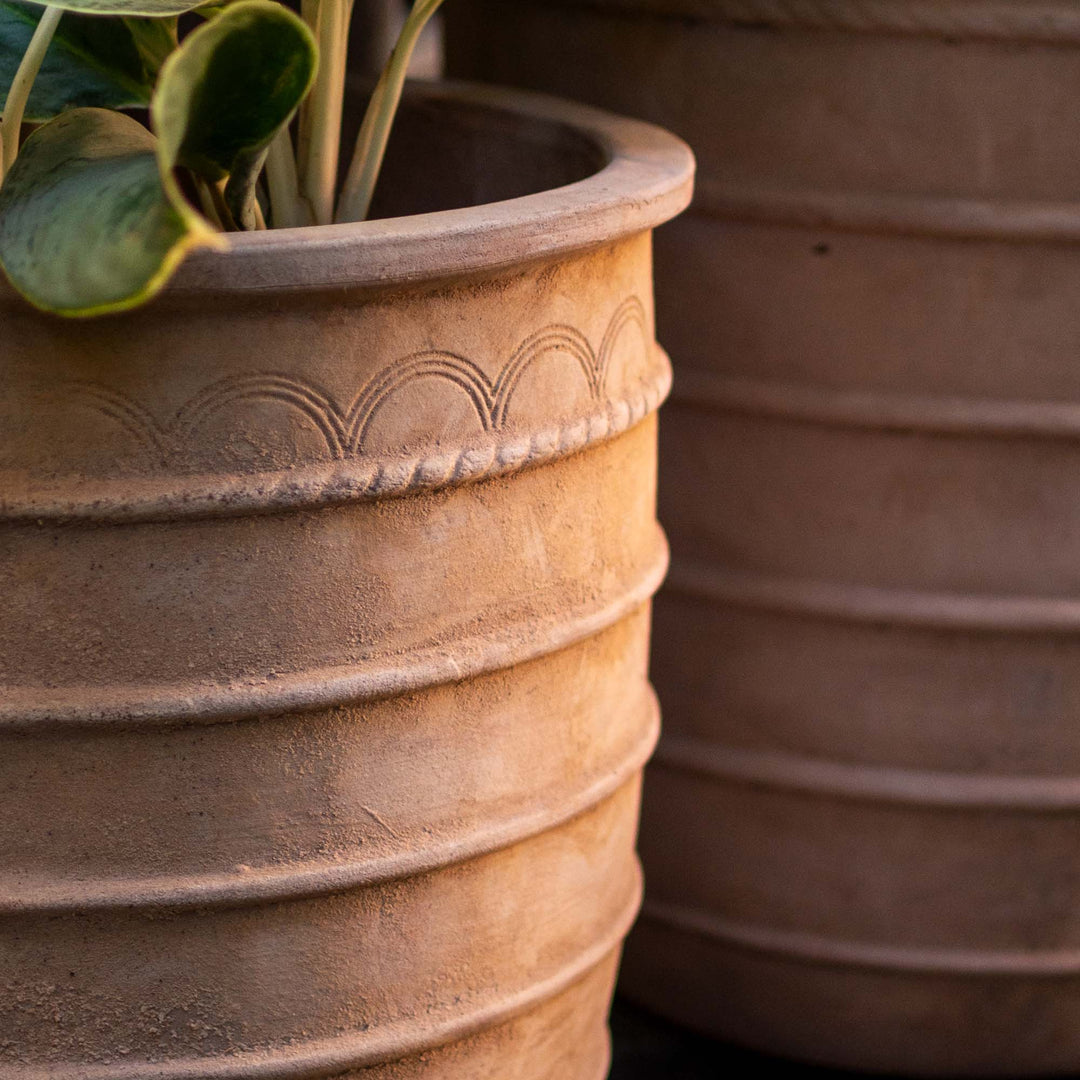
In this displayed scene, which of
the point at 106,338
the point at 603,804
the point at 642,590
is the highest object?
the point at 106,338

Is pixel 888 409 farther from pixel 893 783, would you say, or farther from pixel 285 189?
pixel 285 189

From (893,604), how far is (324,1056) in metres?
0.52

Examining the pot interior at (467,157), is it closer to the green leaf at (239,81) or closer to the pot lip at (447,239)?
the pot lip at (447,239)

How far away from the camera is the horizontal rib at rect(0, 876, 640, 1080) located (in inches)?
26.5

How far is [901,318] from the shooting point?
3.22 ft

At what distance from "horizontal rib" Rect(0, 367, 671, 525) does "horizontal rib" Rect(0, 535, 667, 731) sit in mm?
73

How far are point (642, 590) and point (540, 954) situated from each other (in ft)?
0.63

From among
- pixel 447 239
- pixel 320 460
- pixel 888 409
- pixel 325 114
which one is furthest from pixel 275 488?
pixel 888 409

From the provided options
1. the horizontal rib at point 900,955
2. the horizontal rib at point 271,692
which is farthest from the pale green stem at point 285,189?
the horizontal rib at point 900,955

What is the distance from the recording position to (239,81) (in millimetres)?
544

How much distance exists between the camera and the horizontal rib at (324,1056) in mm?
673

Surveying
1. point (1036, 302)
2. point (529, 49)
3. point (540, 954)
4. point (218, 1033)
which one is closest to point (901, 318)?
point (1036, 302)

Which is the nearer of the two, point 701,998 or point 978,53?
point 978,53

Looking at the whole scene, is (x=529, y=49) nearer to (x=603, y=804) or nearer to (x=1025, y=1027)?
(x=603, y=804)
